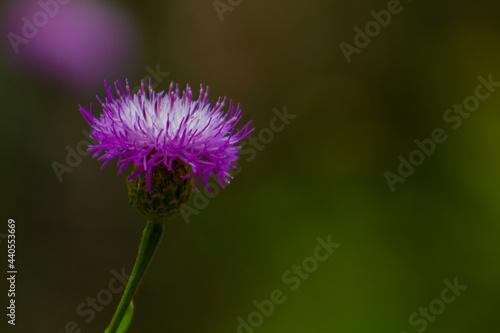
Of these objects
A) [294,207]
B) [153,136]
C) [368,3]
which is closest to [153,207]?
[153,136]

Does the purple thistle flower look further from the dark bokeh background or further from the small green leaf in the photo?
the dark bokeh background

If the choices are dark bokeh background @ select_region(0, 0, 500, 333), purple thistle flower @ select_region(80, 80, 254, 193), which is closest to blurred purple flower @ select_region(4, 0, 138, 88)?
dark bokeh background @ select_region(0, 0, 500, 333)

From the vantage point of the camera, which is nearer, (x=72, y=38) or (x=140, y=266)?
(x=140, y=266)

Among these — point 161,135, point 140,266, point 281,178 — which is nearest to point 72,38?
point 281,178

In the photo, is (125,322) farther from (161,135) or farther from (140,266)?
(161,135)

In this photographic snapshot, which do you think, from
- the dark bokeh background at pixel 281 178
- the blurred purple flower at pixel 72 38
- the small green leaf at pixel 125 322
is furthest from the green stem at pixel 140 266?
the blurred purple flower at pixel 72 38

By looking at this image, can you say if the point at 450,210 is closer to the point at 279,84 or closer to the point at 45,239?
the point at 279,84
